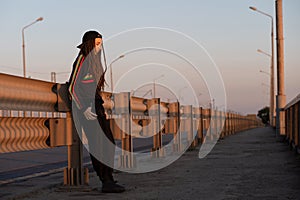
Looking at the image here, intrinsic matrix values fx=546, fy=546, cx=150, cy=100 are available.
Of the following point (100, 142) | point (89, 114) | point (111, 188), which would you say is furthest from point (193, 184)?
point (89, 114)

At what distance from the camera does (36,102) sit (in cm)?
608

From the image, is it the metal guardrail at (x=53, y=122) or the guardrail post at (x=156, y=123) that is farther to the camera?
the guardrail post at (x=156, y=123)

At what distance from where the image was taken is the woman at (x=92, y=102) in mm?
6469

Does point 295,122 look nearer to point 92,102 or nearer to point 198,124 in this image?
point 198,124

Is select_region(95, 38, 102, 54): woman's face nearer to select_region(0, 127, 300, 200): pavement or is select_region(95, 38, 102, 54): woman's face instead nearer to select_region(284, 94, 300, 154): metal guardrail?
select_region(0, 127, 300, 200): pavement

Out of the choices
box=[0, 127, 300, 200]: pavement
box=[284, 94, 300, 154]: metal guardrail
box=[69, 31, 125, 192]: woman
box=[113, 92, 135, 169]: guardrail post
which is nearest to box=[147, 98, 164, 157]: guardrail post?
box=[0, 127, 300, 200]: pavement

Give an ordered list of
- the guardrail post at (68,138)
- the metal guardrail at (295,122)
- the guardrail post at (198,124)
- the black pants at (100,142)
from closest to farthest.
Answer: the guardrail post at (68,138), the black pants at (100,142), the metal guardrail at (295,122), the guardrail post at (198,124)

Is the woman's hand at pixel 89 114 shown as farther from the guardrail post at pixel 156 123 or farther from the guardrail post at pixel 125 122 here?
the guardrail post at pixel 156 123

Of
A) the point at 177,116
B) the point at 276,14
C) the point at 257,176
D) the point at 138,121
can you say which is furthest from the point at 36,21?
the point at 257,176

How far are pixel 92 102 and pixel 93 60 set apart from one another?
0.50 meters

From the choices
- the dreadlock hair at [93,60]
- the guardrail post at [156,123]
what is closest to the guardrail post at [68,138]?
the dreadlock hair at [93,60]

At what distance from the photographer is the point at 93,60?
653cm

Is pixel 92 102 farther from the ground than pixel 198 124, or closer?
farther from the ground

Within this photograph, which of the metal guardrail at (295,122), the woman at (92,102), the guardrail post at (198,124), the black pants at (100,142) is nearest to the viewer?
the woman at (92,102)
